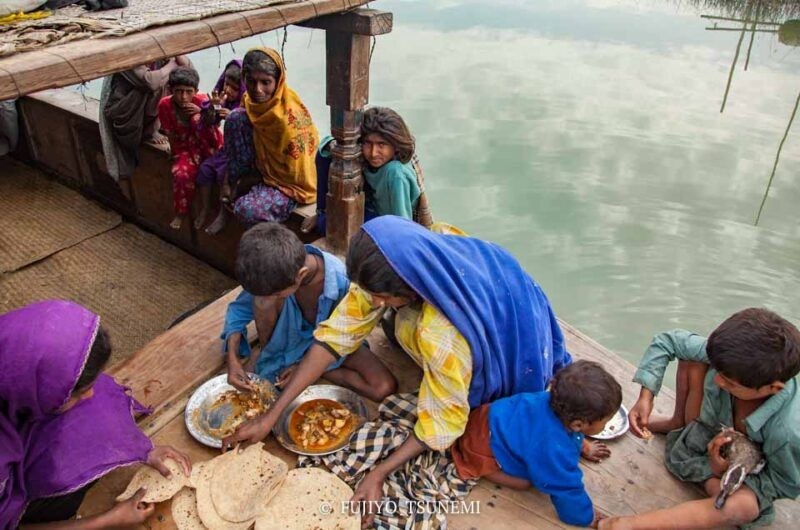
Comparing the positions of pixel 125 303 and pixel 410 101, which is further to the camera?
pixel 410 101

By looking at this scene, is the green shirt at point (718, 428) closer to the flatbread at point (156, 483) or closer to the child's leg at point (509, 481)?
the child's leg at point (509, 481)

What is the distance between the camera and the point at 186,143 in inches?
150

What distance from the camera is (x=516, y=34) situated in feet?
43.9

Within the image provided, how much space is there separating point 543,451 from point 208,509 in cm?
108

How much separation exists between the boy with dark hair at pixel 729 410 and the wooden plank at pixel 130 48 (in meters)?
1.91

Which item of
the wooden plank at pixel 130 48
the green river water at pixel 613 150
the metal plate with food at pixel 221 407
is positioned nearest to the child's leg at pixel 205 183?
the green river water at pixel 613 150

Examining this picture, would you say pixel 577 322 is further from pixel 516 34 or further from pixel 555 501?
pixel 516 34

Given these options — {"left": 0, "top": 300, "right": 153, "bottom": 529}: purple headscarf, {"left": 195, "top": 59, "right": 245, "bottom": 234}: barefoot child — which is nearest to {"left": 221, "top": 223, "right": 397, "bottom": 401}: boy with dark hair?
{"left": 0, "top": 300, "right": 153, "bottom": 529}: purple headscarf

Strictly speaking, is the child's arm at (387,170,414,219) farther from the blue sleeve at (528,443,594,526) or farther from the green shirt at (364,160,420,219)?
the blue sleeve at (528,443,594,526)

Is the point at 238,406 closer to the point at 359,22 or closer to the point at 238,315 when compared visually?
the point at 238,315

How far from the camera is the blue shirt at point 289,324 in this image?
2.28 meters

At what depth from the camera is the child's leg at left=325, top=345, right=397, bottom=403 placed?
2.33 m

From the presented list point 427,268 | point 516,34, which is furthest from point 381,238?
point 516,34

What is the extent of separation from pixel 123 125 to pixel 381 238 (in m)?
2.98
